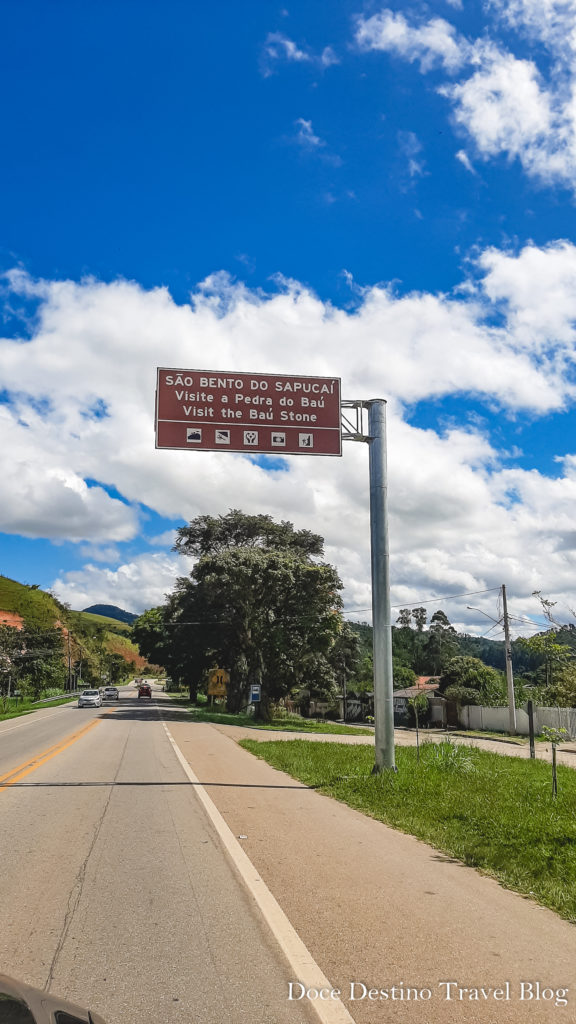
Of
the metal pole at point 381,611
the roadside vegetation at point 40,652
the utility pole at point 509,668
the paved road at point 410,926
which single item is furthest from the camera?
the roadside vegetation at point 40,652

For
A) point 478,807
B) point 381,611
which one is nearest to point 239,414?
point 381,611

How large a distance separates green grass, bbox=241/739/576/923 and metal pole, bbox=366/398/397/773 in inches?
28.3

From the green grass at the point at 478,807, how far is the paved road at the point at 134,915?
8.29ft

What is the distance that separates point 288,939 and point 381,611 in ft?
30.1

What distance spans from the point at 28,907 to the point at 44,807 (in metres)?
5.21

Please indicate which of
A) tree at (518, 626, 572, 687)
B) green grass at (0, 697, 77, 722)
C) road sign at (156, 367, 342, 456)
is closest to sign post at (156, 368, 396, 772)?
road sign at (156, 367, 342, 456)

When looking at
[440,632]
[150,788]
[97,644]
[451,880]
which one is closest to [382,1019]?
[451,880]

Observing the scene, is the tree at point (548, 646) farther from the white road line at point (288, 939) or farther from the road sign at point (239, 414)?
the road sign at point (239, 414)

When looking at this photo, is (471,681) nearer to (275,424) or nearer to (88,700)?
(88,700)

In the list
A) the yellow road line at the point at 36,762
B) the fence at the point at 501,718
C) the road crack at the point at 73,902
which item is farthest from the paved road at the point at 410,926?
the fence at the point at 501,718

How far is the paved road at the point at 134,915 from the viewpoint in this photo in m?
3.98

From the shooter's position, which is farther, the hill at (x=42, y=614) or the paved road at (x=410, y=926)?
the hill at (x=42, y=614)

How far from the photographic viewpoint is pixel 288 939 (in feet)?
16.0

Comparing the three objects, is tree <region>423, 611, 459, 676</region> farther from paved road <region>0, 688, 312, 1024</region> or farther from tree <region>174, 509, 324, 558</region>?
paved road <region>0, 688, 312, 1024</region>
